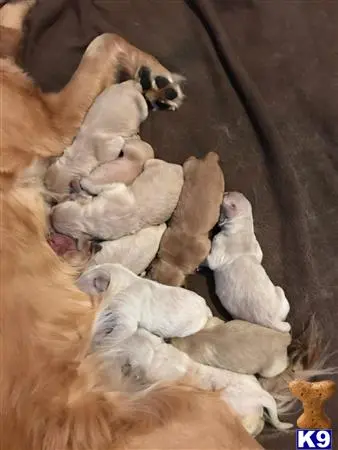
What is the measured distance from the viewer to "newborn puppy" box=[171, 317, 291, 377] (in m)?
1.64

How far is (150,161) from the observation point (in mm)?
1852

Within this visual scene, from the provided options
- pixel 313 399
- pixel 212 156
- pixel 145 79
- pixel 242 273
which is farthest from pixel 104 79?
pixel 313 399

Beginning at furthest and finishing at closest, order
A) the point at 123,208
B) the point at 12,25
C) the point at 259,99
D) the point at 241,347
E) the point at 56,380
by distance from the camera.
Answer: the point at 12,25 < the point at 259,99 < the point at 123,208 < the point at 241,347 < the point at 56,380

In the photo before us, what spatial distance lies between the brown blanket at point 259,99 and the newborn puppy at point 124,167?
13 cm

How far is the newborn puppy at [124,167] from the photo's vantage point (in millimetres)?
1842

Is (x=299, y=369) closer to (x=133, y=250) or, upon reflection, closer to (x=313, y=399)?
(x=313, y=399)

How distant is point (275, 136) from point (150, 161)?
0.34 meters

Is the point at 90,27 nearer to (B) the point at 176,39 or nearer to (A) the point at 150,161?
(B) the point at 176,39

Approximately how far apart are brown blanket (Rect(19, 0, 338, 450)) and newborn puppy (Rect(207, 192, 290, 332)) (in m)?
0.07

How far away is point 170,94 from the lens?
81.4 inches

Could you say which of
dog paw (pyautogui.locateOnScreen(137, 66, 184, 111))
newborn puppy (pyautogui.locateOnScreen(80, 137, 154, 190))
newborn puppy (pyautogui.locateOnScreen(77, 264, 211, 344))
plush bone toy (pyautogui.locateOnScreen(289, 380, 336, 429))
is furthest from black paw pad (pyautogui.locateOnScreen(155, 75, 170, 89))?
plush bone toy (pyautogui.locateOnScreen(289, 380, 336, 429))

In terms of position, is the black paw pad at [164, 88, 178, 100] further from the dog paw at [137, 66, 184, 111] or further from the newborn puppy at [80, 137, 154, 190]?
the newborn puppy at [80, 137, 154, 190]

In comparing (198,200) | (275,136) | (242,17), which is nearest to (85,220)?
(198,200)

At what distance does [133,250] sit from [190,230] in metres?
0.13
